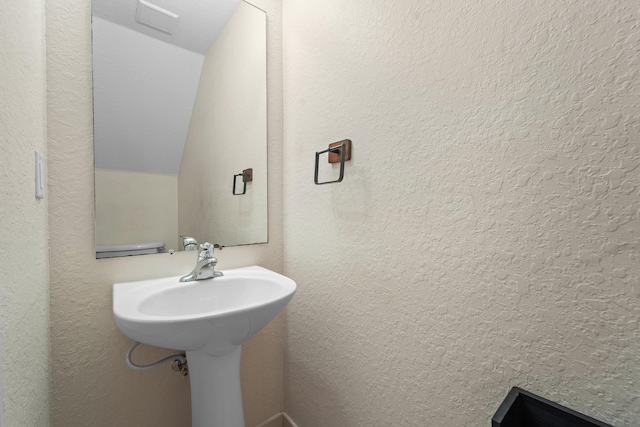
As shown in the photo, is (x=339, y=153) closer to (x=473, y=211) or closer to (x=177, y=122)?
(x=473, y=211)

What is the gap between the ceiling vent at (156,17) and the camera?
1027 millimetres

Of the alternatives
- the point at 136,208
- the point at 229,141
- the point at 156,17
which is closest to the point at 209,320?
the point at 136,208

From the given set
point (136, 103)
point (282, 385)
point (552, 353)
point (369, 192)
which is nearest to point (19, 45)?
point (136, 103)

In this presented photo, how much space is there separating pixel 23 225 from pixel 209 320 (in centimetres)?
47

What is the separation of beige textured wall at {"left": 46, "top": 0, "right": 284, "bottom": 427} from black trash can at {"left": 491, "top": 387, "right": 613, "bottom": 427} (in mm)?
1110

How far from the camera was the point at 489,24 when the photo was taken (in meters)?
0.66

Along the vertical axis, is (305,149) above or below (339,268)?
above

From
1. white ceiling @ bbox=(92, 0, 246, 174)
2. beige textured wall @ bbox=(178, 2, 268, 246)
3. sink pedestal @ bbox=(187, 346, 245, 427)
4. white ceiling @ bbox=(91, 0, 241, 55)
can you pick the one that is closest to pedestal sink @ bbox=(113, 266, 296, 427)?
sink pedestal @ bbox=(187, 346, 245, 427)

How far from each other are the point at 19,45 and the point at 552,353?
4.39 feet

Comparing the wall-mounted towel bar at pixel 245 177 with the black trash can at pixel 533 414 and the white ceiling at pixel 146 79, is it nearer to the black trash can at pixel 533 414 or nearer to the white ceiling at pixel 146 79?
the white ceiling at pixel 146 79

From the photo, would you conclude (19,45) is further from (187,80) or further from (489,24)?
(489,24)

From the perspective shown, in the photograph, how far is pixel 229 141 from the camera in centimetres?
125

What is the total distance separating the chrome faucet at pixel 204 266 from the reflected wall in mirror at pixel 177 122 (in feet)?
0.37

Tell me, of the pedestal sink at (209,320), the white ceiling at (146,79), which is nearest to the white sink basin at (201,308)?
the pedestal sink at (209,320)
